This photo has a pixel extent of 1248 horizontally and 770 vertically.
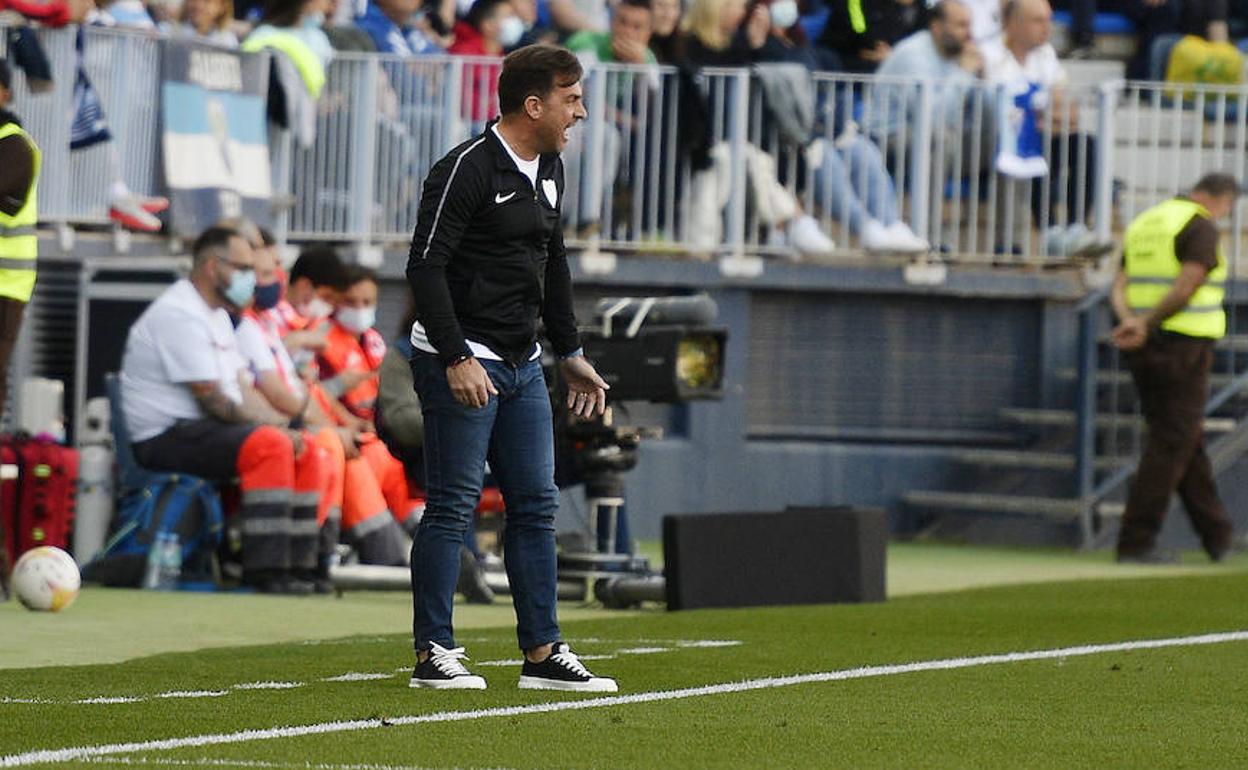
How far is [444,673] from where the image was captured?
8.14 meters

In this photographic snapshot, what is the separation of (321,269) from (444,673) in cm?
692

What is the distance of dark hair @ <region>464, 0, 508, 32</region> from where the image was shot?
18.0 m

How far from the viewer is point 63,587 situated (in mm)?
11414

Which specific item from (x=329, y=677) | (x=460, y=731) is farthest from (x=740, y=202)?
(x=460, y=731)

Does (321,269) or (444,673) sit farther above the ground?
(321,269)

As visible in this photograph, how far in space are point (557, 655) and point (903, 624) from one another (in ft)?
10.5

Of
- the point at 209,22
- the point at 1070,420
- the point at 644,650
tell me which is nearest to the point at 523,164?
the point at 644,650

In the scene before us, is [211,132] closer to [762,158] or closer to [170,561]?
[170,561]

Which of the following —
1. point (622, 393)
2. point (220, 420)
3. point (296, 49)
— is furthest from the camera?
point (296, 49)

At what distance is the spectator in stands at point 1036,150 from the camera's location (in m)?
18.8

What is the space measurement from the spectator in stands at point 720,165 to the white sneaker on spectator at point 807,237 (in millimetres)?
13

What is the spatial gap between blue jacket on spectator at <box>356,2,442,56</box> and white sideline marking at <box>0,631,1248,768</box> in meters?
8.53

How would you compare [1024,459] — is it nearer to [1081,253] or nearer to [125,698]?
[1081,253]

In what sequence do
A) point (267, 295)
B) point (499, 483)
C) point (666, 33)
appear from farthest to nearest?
point (666, 33) → point (267, 295) → point (499, 483)
